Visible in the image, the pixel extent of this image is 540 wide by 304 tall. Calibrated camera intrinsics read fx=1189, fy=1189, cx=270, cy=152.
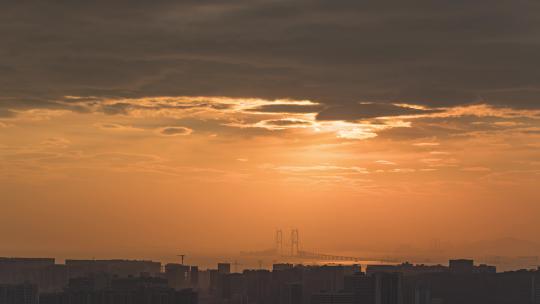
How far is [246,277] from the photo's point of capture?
142 meters

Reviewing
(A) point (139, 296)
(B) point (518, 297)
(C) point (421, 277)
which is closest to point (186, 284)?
(C) point (421, 277)

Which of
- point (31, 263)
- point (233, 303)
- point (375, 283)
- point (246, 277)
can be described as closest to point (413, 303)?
point (375, 283)

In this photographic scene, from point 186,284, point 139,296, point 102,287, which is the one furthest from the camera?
point 186,284

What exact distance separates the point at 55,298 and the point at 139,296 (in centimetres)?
708

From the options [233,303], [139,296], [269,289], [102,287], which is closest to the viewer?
[139,296]

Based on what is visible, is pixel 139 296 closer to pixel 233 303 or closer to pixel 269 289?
pixel 233 303

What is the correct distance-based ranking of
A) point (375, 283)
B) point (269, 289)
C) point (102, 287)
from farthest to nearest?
1. point (269, 289)
2. point (375, 283)
3. point (102, 287)

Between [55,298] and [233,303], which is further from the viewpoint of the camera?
[233,303]

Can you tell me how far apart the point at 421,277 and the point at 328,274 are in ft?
36.5

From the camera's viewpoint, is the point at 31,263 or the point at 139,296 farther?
the point at 31,263

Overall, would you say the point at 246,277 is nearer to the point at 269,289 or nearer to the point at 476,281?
the point at 269,289

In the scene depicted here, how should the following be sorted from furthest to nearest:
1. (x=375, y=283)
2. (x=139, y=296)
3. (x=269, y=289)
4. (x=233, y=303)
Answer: (x=269, y=289)
(x=233, y=303)
(x=375, y=283)
(x=139, y=296)

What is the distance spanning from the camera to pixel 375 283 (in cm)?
11419

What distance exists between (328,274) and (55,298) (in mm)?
51715
